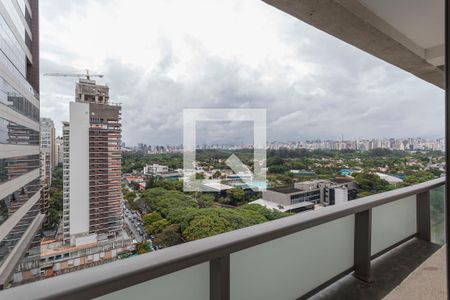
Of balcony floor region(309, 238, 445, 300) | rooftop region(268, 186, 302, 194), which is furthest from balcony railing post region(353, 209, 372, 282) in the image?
rooftop region(268, 186, 302, 194)

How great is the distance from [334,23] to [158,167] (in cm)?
196

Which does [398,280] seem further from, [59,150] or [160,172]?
[59,150]

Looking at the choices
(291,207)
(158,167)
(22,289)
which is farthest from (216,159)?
(22,289)

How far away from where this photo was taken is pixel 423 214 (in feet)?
8.54

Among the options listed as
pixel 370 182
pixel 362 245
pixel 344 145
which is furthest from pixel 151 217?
pixel 344 145

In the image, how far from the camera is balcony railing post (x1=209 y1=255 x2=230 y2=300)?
1.07 meters

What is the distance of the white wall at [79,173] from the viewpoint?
4.71 feet

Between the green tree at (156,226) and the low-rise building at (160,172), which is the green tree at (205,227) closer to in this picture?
the green tree at (156,226)

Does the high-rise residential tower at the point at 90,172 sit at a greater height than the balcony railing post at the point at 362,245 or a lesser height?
greater

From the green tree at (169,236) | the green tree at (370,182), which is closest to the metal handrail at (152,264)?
the green tree at (169,236)

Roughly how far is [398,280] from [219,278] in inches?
65.2

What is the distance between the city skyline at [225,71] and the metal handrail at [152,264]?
109cm

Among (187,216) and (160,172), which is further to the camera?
(160,172)

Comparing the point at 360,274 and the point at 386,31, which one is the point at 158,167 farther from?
the point at 386,31
